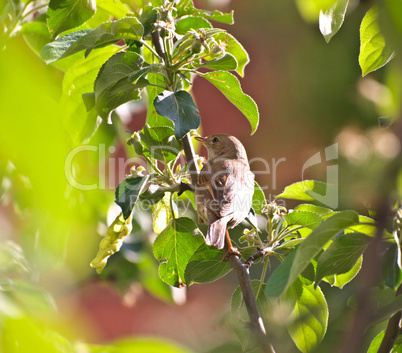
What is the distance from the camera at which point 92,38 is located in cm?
159

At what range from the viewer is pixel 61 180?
0.37 m

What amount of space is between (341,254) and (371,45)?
667mm

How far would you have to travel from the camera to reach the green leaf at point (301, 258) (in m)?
1.15

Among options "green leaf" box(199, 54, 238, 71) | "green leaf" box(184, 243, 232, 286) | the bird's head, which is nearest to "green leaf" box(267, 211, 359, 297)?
"green leaf" box(184, 243, 232, 286)

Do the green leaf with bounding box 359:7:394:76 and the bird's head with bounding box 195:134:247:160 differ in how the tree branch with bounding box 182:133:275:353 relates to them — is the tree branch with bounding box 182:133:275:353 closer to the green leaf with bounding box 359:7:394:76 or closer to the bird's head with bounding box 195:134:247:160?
the green leaf with bounding box 359:7:394:76

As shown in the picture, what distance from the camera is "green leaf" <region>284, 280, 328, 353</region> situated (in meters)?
1.54

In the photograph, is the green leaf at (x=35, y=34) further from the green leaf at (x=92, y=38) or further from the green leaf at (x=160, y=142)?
the green leaf at (x=160, y=142)

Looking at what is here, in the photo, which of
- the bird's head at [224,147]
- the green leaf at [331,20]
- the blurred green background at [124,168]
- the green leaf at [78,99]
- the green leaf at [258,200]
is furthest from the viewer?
the bird's head at [224,147]

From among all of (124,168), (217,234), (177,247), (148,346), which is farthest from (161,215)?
(148,346)

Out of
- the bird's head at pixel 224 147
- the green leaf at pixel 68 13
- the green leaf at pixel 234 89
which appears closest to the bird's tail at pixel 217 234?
the green leaf at pixel 234 89

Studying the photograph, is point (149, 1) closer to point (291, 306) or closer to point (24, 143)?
point (291, 306)

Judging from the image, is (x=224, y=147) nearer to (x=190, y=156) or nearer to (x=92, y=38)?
(x=190, y=156)

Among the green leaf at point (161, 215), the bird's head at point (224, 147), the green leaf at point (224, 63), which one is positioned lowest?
the bird's head at point (224, 147)

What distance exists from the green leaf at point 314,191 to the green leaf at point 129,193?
0.41 m
